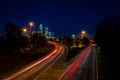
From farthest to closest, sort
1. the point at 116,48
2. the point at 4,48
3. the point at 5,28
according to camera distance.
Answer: the point at 5,28 < the point at 4,48 < the point at 116,48

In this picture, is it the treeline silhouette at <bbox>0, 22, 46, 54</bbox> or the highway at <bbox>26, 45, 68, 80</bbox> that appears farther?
the treeline silhouette at <bbox>0, 22, 46, 54</bbox>

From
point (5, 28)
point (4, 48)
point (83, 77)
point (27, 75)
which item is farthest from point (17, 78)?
point (5, 28)

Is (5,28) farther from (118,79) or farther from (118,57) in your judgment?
(118,79)

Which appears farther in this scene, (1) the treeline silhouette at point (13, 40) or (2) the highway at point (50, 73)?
(1) the treeline silhouette at point (13, 40)

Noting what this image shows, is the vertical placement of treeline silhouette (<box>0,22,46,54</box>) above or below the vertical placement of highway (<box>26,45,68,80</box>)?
above

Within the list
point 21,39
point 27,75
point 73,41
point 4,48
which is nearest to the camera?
point 27,75

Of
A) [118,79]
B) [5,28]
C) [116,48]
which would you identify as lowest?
[118,79]

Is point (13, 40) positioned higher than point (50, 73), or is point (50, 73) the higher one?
point (13, 40)

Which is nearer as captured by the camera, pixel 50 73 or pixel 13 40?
pixel 50 73

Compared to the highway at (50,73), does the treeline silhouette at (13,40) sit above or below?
above

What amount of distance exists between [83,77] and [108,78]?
2.96 metres

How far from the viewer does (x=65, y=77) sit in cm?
2873

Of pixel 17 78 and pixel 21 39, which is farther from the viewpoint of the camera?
pixel 21 39

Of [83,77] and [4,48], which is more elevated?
[4,48]
